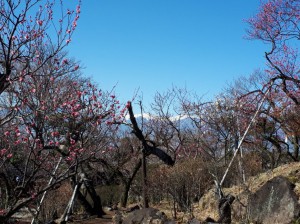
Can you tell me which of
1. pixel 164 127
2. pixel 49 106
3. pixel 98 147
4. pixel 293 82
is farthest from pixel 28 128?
pixel 164 127

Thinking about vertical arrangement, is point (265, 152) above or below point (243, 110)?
below

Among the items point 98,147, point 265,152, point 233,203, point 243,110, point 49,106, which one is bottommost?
point 233,203

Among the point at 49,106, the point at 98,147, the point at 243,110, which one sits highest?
the point at 243,110

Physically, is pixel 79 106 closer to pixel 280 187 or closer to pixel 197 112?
pixel 280 187

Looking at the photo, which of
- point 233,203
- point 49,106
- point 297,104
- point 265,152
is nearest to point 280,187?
point 233,203

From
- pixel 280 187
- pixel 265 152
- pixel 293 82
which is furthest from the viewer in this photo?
pixel 265 152

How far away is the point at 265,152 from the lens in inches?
810

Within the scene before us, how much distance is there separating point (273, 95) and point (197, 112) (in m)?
6.79

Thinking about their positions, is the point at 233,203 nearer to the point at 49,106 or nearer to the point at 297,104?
the point at 297,104

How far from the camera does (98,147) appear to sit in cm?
534

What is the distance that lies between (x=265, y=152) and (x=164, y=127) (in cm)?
707

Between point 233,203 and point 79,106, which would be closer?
point 79,106

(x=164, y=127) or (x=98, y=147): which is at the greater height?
(x=164, y=127)

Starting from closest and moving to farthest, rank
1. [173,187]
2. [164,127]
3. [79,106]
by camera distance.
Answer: [79,106] → [173,187] → [164,127]
